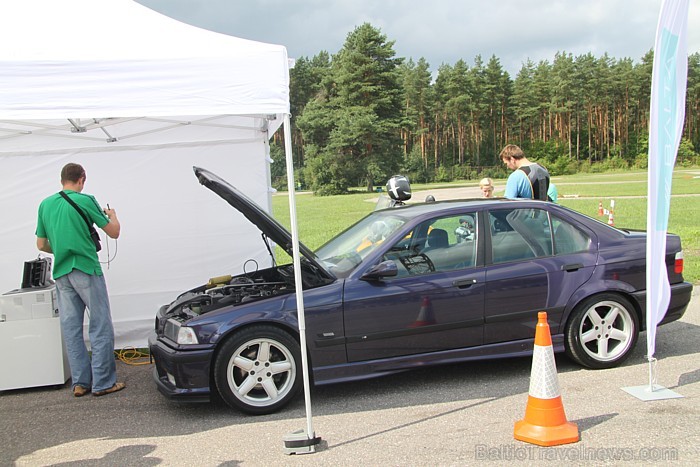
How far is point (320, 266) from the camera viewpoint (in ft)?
15.6

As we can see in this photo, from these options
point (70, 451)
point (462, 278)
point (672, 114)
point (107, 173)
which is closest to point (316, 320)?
point (462, 278)

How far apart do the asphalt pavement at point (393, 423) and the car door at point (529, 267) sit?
54 centimetres

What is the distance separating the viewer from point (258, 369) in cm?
450

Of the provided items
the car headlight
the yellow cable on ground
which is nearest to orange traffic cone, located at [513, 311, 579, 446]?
the car headlight

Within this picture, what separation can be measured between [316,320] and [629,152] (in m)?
89.1

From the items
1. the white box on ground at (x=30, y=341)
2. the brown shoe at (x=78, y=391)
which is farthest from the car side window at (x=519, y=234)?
the white box on ground at (x=30, y=341)

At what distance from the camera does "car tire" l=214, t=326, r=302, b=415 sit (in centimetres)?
443

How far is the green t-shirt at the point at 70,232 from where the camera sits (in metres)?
5.00

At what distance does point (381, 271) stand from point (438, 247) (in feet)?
2.23

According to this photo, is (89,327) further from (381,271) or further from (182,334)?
(381,271)

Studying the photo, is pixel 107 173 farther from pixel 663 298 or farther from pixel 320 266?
pixel 663 298

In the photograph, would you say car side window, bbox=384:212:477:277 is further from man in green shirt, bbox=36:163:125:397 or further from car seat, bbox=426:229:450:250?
man in green shirt, bbox=36:163:125:397

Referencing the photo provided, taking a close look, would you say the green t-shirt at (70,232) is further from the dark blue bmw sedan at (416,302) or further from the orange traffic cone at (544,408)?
the orange traffic cone at (544,408)

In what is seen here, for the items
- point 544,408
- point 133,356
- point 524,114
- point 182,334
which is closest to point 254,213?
point 182,334
